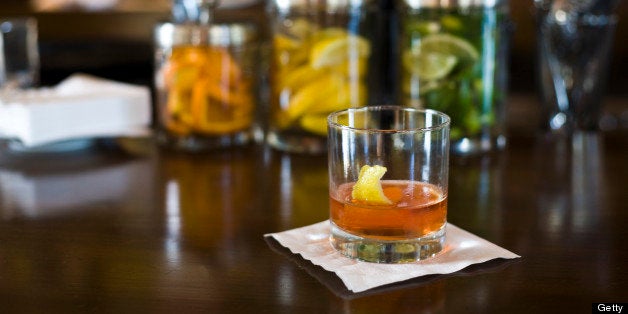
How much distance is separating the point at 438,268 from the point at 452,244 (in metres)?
0.06

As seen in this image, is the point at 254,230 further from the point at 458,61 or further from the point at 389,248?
the point at 458,61

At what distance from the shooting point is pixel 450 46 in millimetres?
1001

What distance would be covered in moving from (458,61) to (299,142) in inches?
8.1

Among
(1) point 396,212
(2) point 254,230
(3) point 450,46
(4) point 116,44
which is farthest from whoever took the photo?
(4) point 116,44

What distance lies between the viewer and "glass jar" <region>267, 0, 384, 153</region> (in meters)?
1.02

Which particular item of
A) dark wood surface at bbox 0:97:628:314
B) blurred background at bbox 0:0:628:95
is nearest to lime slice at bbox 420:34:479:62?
dark wood surface at bbox 0:97:628:314

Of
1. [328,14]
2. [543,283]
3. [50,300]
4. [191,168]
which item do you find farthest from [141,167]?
[543,283]

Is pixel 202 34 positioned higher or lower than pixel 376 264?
higher

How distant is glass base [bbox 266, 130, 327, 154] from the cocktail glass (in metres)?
0.34

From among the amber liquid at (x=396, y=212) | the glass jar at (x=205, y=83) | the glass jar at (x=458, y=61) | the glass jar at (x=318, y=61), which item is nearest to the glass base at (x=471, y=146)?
the glass jar at (x=458, y=61)

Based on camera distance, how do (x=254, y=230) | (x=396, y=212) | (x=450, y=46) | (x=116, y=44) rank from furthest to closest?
(x=116, y=44)
(x=450, y=46)
(x=254, y=230)
(x=396, y=212)

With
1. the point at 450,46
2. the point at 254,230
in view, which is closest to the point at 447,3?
the point at 450,46

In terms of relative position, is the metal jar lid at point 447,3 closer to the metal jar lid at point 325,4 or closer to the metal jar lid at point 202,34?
the metal jar lid at point 325,4

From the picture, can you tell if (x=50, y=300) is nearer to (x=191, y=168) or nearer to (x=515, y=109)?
(x=191, y=168)
